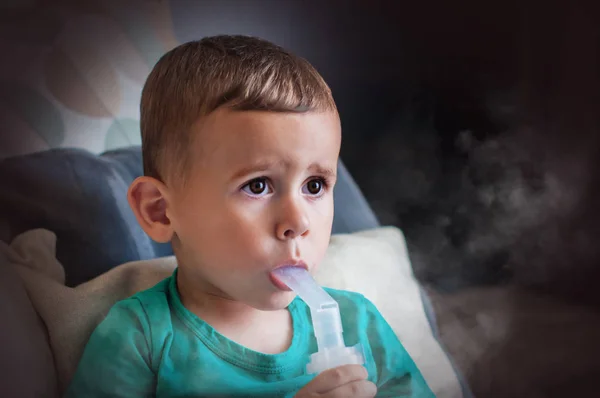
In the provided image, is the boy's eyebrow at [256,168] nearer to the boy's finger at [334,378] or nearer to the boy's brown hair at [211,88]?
the boy's brown hair at [211,88]

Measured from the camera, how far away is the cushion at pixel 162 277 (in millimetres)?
573

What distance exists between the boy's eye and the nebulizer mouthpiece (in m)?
0.07

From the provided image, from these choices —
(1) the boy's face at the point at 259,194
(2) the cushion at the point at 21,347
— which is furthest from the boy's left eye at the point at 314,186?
(2) the cushion at the point at 21,347

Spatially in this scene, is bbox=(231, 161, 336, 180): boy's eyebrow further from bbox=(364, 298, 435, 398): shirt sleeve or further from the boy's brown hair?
bbox=(364, 298, 435, 398): shirt sleeve

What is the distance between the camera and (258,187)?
1.63 feet

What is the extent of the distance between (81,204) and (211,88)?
22 cm

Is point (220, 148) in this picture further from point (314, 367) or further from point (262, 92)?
point (314, 367)

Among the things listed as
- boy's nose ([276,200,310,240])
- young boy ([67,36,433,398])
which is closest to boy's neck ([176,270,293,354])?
young boy ([67,36,433,398])

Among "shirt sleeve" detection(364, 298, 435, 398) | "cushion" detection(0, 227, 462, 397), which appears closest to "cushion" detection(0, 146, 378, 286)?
"cushion" detection(0, 227, 462, 397)

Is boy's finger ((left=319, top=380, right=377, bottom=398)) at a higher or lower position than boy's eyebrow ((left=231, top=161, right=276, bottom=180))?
lower

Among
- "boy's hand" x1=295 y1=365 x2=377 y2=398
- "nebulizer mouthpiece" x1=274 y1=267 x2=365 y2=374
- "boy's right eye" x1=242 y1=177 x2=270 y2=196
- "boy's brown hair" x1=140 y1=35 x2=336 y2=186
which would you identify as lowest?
"boy's hand" x1=295 y1=365 x2=377 y2=398

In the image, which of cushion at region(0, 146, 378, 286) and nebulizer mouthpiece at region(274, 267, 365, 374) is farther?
cushion at region(0, 146, 378, 286)

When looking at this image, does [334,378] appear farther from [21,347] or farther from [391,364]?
[21,347]

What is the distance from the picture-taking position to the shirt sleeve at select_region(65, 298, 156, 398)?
20.4 inches
